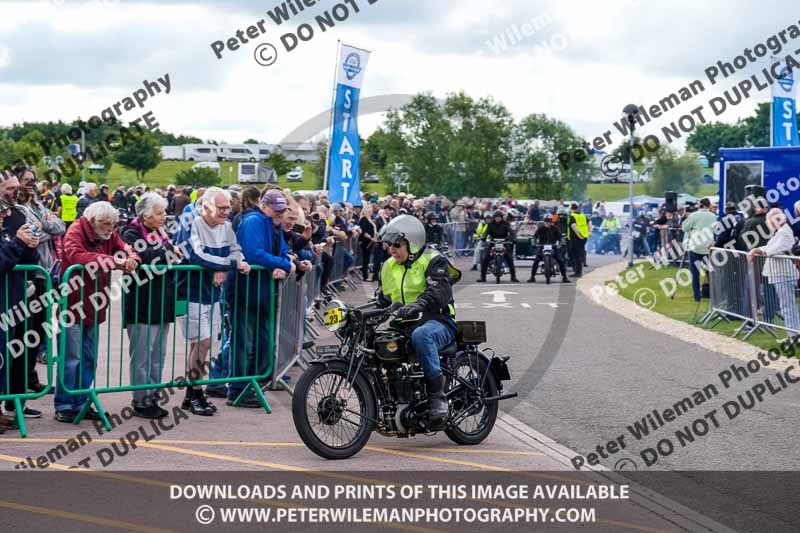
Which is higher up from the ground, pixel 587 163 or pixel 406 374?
pixel 587 163

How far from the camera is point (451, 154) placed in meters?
90.7

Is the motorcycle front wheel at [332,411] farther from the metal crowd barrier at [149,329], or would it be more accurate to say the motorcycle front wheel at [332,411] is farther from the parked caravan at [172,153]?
the parked caravan at [172,153]

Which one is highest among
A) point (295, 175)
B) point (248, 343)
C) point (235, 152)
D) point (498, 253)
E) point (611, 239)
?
point (235, 152)

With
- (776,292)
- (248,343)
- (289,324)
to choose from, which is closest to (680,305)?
(776,292)

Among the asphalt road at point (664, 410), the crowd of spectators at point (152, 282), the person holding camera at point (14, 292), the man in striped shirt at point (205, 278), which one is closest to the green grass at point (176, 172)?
the asphalt road at point (664, 410)

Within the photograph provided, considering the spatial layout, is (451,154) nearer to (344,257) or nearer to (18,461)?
(344,257)

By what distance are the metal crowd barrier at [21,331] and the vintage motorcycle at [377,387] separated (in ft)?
6.94

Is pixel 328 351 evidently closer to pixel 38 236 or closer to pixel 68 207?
pixel 38 236

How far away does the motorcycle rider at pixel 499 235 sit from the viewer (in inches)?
1073

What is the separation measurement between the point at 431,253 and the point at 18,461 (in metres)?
3.10

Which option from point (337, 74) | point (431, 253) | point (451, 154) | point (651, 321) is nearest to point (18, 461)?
point (431, 253)

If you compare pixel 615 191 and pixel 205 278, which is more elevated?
pixel 615 191

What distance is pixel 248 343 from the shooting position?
368 inches

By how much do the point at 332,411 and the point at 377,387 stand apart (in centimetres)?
42
